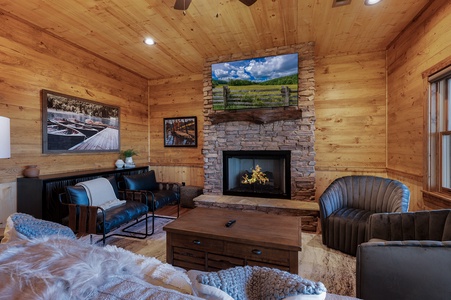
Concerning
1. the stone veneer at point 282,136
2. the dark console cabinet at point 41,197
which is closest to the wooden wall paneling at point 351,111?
the stone veneer at point 282,136

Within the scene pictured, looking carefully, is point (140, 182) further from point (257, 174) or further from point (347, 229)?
point (347, 229)

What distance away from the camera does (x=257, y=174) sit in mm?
4289

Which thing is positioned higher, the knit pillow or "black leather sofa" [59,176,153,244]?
the knit pillow

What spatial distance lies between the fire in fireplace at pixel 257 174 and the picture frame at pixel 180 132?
123cm

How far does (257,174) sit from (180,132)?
7.05 feet

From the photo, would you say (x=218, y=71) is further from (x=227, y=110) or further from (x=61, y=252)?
(x=61, y=252)

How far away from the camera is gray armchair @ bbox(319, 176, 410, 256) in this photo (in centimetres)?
Answer: 247

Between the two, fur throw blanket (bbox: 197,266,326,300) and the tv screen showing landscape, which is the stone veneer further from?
fur throw blanket (bbox: 197,266,326,300)

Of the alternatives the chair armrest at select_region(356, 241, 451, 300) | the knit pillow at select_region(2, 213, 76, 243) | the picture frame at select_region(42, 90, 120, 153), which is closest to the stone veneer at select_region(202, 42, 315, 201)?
the picture frame at select_region(42, 90, 120, 153)

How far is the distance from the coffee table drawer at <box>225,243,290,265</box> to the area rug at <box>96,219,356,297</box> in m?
0.60

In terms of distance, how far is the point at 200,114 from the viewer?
→ 5145 millimetres

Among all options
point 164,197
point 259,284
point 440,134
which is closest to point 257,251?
point 259,284

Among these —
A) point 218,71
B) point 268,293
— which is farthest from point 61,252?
point 218,71

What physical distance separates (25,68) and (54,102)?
54cm
